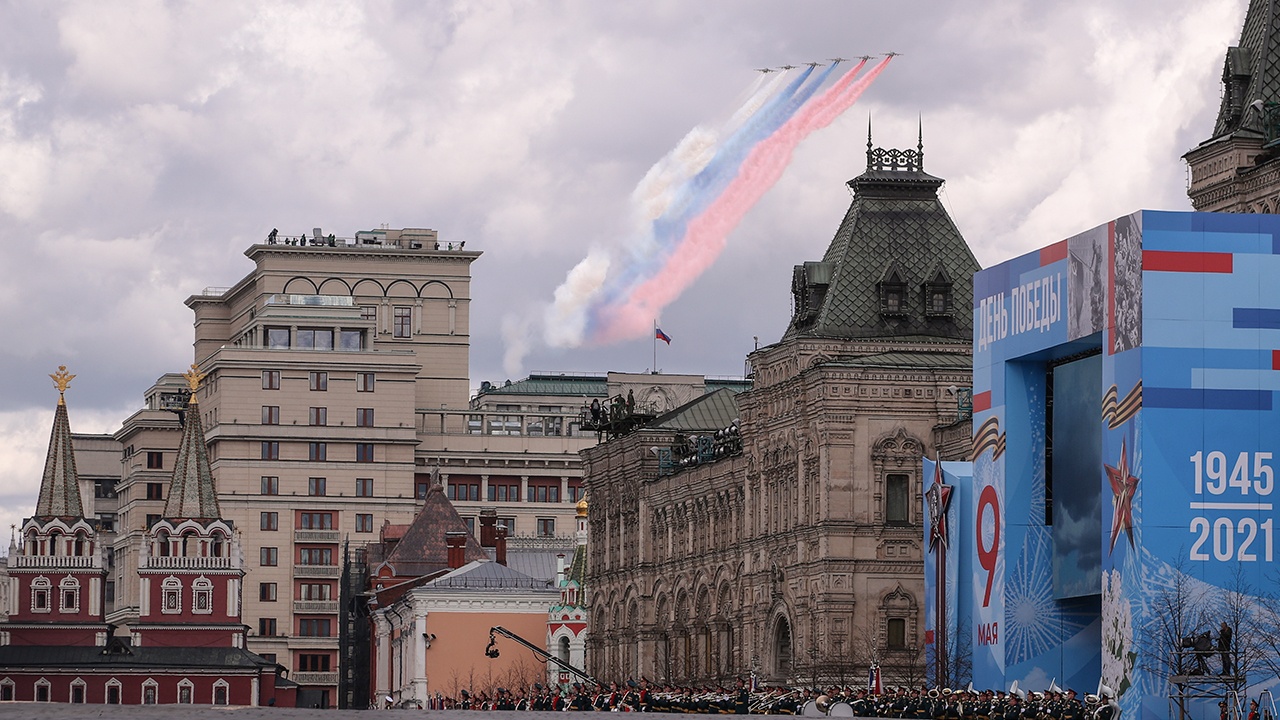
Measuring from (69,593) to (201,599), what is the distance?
9299 millimetres

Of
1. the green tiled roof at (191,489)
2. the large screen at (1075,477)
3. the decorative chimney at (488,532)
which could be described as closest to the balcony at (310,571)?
the decorative chimney at (488,532)

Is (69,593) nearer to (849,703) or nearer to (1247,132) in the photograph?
(849,703)

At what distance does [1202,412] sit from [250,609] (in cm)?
12046

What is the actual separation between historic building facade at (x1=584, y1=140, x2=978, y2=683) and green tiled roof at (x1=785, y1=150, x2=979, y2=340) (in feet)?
0.25

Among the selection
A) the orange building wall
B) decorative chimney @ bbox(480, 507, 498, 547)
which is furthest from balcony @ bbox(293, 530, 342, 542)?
the orange building wall

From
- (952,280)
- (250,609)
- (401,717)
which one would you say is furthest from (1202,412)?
(250,609)

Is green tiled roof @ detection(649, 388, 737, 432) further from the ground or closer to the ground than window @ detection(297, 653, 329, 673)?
further from the ground

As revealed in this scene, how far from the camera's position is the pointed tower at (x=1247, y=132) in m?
94.6

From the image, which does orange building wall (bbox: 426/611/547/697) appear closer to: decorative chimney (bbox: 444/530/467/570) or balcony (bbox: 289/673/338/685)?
decorative chimney (bbox: 444/530/467/570)

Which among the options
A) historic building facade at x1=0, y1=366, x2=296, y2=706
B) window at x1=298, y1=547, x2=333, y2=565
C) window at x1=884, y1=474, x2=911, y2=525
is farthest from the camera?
window at x1=298, y1=547, x2=333, y2=565

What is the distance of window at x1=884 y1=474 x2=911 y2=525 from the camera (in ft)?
361

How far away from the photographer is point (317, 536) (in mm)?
193750

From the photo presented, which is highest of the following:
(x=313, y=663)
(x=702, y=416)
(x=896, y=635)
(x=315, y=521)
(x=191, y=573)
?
(x=702, y=416)

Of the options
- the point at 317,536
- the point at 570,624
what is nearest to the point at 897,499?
the point at 570,624
